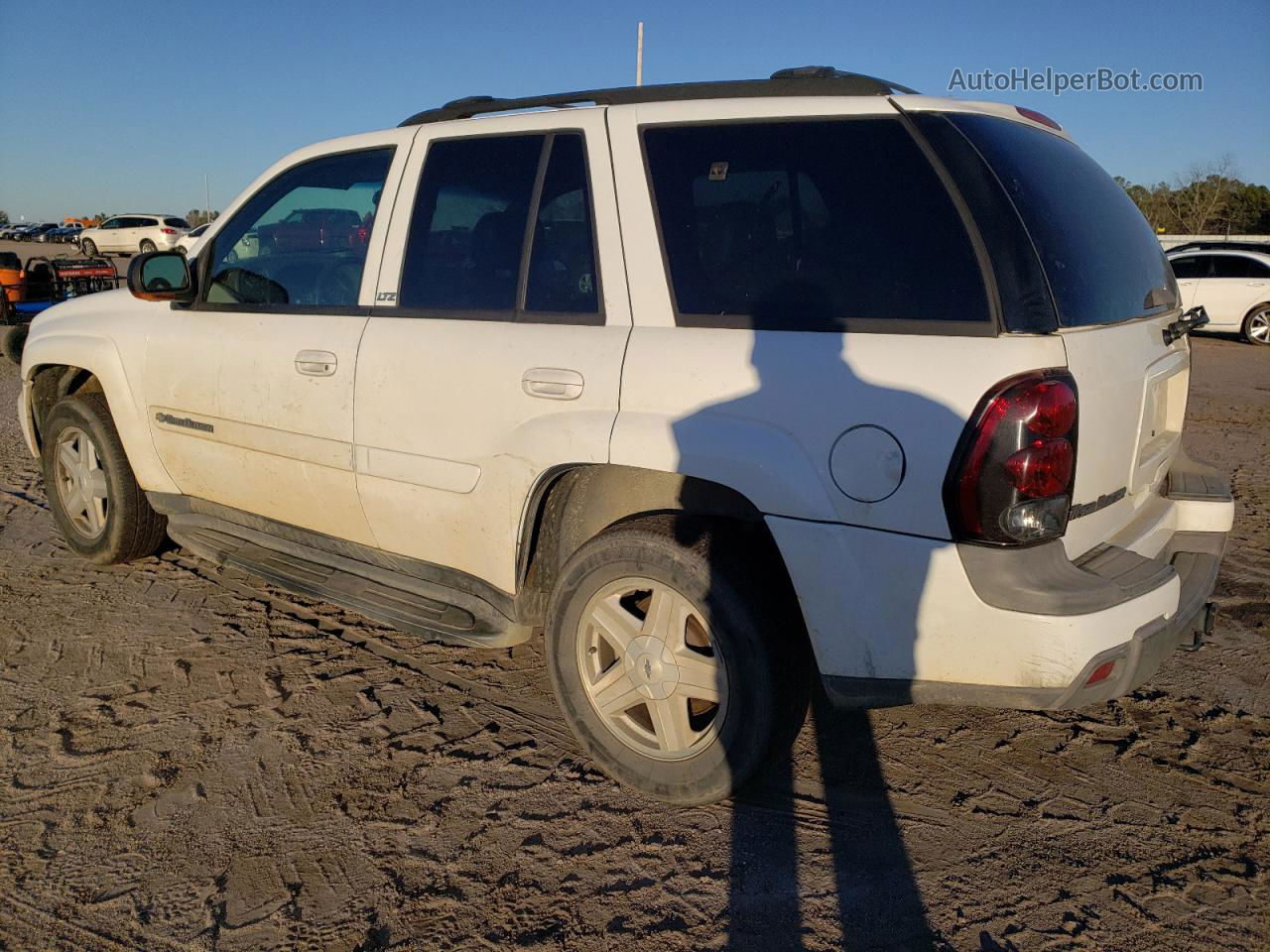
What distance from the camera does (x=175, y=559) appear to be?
5.40m

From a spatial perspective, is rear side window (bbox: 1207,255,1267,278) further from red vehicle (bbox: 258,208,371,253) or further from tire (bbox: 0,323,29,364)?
tire (bbox: 0,323,29,364)

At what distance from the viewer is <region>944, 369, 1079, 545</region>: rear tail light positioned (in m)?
2.37

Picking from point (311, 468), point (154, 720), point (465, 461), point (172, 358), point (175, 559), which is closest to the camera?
point (465, 461)

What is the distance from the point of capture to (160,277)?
421 centimetres

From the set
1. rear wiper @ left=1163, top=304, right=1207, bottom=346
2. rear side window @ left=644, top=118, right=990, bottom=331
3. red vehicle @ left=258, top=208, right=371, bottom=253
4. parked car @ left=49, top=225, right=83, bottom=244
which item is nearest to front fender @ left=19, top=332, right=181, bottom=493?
red vehicle @ left=258, top=208, right=371, bottom=253

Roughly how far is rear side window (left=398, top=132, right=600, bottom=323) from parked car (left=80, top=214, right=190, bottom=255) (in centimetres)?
3981

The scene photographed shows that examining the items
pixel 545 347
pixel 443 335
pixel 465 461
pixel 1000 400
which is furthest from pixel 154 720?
pixel 1000 400

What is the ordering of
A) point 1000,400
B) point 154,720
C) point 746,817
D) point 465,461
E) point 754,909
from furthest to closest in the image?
point 154,720 < point 465,461 < point 746,817 < point 754,909 < point 1000,400

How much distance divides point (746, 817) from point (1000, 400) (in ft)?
4.79

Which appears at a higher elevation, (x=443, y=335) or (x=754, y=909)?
(x=443, y=335)

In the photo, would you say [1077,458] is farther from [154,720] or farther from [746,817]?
[154,720]

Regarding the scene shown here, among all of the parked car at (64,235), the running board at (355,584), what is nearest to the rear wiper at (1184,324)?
the running board at (355,584)

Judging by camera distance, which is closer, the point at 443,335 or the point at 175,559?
the point at 443,335

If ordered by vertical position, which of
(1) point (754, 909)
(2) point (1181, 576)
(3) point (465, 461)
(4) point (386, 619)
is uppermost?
(3) point (465, 461)
